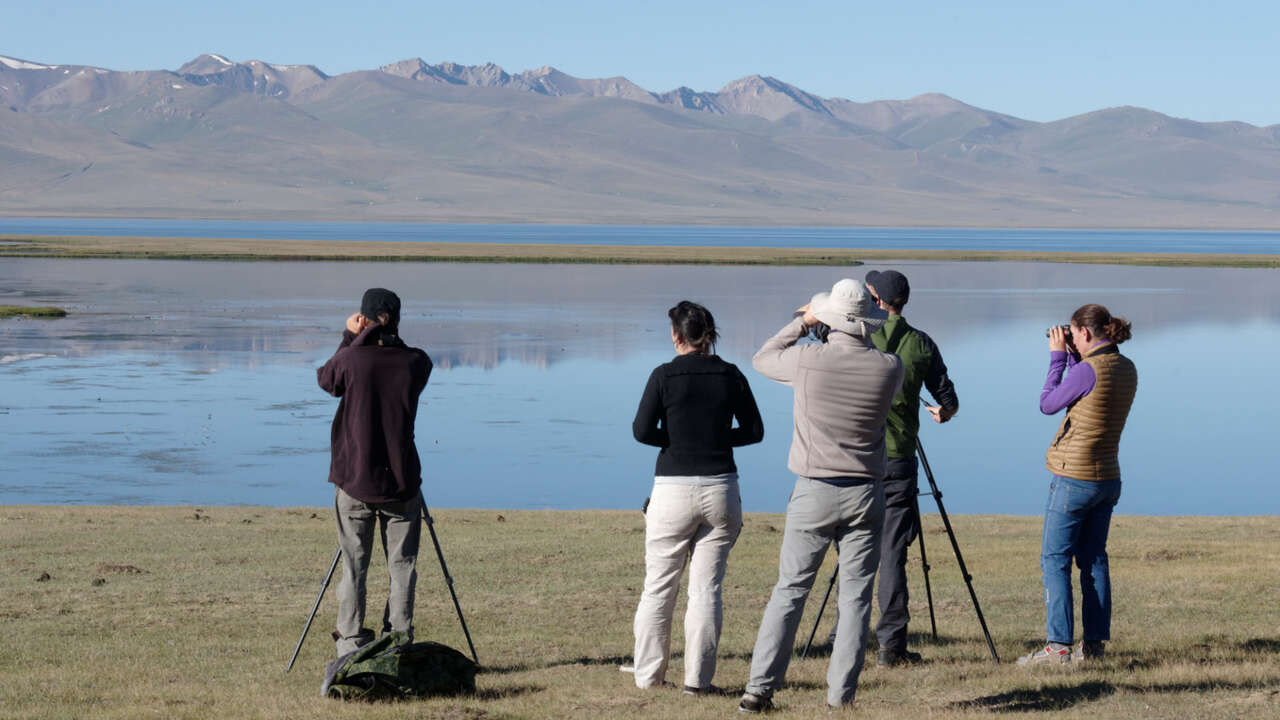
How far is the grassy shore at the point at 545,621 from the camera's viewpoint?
25.9 ft

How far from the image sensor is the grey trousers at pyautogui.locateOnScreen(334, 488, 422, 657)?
27.6 ft

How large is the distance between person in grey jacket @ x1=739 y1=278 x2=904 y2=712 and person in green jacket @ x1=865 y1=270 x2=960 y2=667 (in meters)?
0.97

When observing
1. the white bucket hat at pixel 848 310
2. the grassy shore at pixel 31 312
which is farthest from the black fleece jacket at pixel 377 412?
the grassy shore at pixel 31 312

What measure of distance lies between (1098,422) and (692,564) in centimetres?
255

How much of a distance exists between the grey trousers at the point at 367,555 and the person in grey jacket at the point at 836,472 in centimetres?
219

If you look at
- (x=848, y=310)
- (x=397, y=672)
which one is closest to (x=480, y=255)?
(x=397, y=672)

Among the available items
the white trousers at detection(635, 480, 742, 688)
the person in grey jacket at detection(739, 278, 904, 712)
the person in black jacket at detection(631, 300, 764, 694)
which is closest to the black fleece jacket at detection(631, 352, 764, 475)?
the person in black jacket at detection(631, 300, 764, 694)

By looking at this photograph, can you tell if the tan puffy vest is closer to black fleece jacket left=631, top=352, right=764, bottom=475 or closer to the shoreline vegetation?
black fleece jacket left=631, top=352, right=764, bottom=475

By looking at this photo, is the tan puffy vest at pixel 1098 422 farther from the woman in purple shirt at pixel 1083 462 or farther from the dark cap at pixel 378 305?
the dark cap at pixel 378 305

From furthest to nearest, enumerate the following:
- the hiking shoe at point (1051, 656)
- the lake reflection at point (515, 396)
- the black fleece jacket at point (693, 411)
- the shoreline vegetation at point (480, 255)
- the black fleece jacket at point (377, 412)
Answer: the shoreline vegetation at point (480, 255) → the lake reflection at point (515, 396) → the hiking shoe at point (1051, 656) → the black fleece jacket at point (377, 412) → the black fleece jacket at point (693, 411)

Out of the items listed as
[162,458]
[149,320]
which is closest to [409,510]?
[162,458]

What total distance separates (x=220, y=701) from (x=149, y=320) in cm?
4332

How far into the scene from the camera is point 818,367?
24.2 ft

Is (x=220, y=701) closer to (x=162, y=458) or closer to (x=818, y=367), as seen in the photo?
(x=818, y=367)
